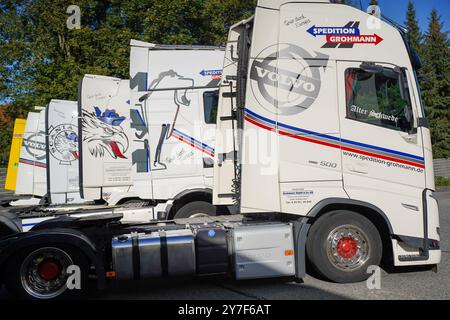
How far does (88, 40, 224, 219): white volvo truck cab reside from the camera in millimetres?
7945

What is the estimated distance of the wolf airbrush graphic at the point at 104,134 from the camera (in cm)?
935

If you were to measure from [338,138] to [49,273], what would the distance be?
3696 mm

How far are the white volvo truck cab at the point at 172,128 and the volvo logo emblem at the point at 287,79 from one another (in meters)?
2.56

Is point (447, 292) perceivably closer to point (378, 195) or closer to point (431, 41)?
point (378, 195)

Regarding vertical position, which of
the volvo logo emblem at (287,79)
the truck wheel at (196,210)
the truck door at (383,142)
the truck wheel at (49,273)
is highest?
the volvo logo emblem at (287,79)

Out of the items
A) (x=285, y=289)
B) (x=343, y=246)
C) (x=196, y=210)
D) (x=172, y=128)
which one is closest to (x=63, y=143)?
(x=172, y=128)

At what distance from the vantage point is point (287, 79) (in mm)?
5586

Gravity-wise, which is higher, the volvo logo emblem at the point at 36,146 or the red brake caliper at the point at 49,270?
the volvo logo emblem at the point at 36,146

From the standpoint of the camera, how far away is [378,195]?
5.62 meters

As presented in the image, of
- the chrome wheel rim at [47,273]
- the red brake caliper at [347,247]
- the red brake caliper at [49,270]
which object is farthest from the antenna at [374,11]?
the red brake caliper at [49,270]

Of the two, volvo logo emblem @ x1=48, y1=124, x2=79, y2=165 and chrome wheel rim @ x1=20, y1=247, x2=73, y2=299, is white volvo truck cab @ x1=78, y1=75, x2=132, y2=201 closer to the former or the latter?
volvo logo emblem @ x1=48, y1=124, x2=79, y2=165

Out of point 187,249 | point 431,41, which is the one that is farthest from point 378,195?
point 431,41

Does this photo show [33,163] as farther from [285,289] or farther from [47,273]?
[285,289]

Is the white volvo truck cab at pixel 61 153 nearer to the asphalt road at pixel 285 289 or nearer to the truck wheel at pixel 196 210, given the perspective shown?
the truck wheel at pixel 196 210
